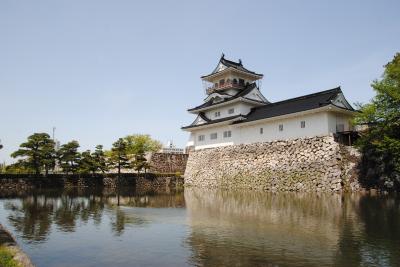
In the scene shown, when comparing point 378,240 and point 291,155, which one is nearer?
point 378,240

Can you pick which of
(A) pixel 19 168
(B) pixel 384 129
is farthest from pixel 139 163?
(B) pixel 384 129

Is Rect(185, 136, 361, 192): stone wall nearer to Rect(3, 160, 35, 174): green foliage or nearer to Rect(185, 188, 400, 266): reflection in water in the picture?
Rect(185, 188, 400, 266): reflection in water

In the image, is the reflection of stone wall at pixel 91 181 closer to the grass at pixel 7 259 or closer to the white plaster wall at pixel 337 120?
the white plaster wall at pixel 337 120

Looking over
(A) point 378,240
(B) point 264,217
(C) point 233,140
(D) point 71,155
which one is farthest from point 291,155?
(D) point 71,155

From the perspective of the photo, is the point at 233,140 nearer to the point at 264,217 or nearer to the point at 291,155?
the point at 291,155

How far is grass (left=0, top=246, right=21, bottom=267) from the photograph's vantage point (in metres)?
6.11

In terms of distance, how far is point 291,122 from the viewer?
28031 millimetres

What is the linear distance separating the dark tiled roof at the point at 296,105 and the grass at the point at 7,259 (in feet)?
73.1

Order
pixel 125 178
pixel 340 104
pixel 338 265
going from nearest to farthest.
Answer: pixel 338 265, pixel 340 104, pixel 125 178

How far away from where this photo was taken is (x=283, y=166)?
27125mm

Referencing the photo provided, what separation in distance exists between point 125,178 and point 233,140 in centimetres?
1375

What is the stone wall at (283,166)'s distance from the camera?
77.8ft

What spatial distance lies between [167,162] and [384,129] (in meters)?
28.1

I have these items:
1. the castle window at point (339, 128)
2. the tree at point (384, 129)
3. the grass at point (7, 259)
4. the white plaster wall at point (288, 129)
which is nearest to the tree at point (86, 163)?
the white plaster wall at point (288, 129)
